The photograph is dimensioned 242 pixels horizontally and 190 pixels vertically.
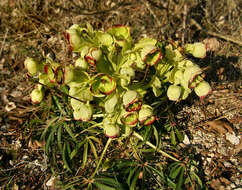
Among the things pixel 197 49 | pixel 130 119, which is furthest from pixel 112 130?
pixel 197 49

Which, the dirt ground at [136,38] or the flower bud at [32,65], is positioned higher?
the flower bud at [32,65]

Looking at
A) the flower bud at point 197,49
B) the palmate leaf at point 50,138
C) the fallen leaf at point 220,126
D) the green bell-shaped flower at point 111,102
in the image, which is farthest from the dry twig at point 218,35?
the palmate leaf at point 50,138

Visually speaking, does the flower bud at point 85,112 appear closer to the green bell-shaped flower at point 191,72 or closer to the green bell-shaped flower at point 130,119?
the green bell-shaped flower at point 130,119

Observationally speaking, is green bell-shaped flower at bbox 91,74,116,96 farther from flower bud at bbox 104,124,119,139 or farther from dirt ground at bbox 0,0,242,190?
dirt ground at bbox 0,0,242,190

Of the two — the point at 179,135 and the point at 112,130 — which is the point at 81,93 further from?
the point at 179,135

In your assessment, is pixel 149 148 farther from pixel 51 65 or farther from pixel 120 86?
pixel 51 65

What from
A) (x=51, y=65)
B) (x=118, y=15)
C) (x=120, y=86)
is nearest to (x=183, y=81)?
(x=120, y=86)
